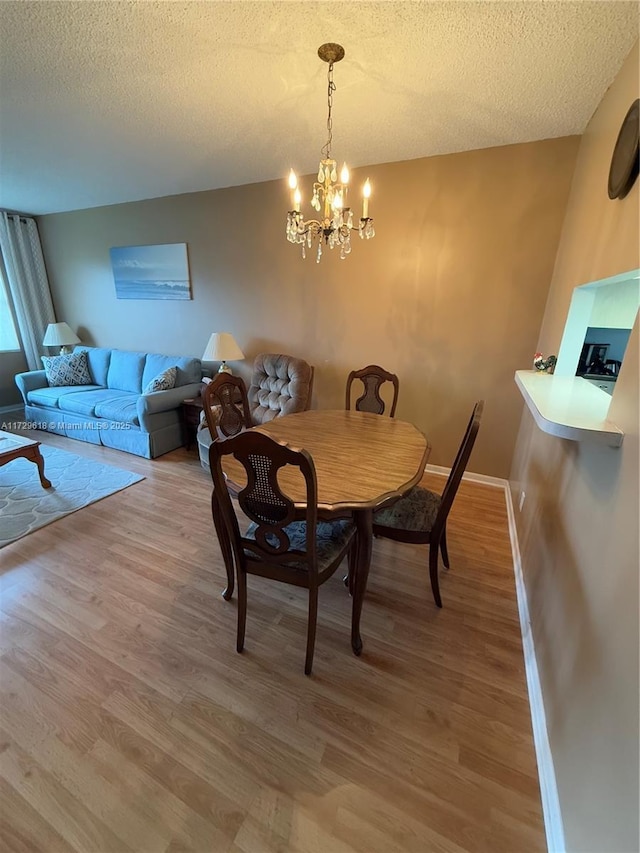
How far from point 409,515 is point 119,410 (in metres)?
3.23

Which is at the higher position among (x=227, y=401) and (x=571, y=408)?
(x=571, y=408)

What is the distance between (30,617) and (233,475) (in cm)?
131

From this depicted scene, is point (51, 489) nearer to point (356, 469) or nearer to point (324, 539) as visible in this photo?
point (324, 539)

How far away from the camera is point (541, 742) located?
1206 mm

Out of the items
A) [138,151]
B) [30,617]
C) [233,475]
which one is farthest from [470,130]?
[30,617]

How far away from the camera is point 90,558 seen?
2.10m

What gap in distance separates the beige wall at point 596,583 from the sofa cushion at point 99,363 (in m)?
4.86

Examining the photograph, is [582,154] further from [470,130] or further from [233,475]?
[233,475]

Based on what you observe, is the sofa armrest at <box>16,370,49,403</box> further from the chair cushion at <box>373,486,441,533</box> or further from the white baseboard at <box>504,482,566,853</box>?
the white baseboard at <box>504,482,566,853</box>

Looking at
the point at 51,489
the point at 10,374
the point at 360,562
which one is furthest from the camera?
the point at 10,374

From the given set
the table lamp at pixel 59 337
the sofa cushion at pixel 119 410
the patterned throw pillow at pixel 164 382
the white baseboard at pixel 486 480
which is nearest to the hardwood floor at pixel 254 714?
the white baseboard at pixel 486 480

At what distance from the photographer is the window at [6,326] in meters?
4.60

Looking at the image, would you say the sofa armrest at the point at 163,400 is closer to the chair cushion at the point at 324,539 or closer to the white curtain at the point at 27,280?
the chair cushion at the point at 324,539

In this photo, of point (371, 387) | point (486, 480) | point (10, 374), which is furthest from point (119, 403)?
point (486, 480)
